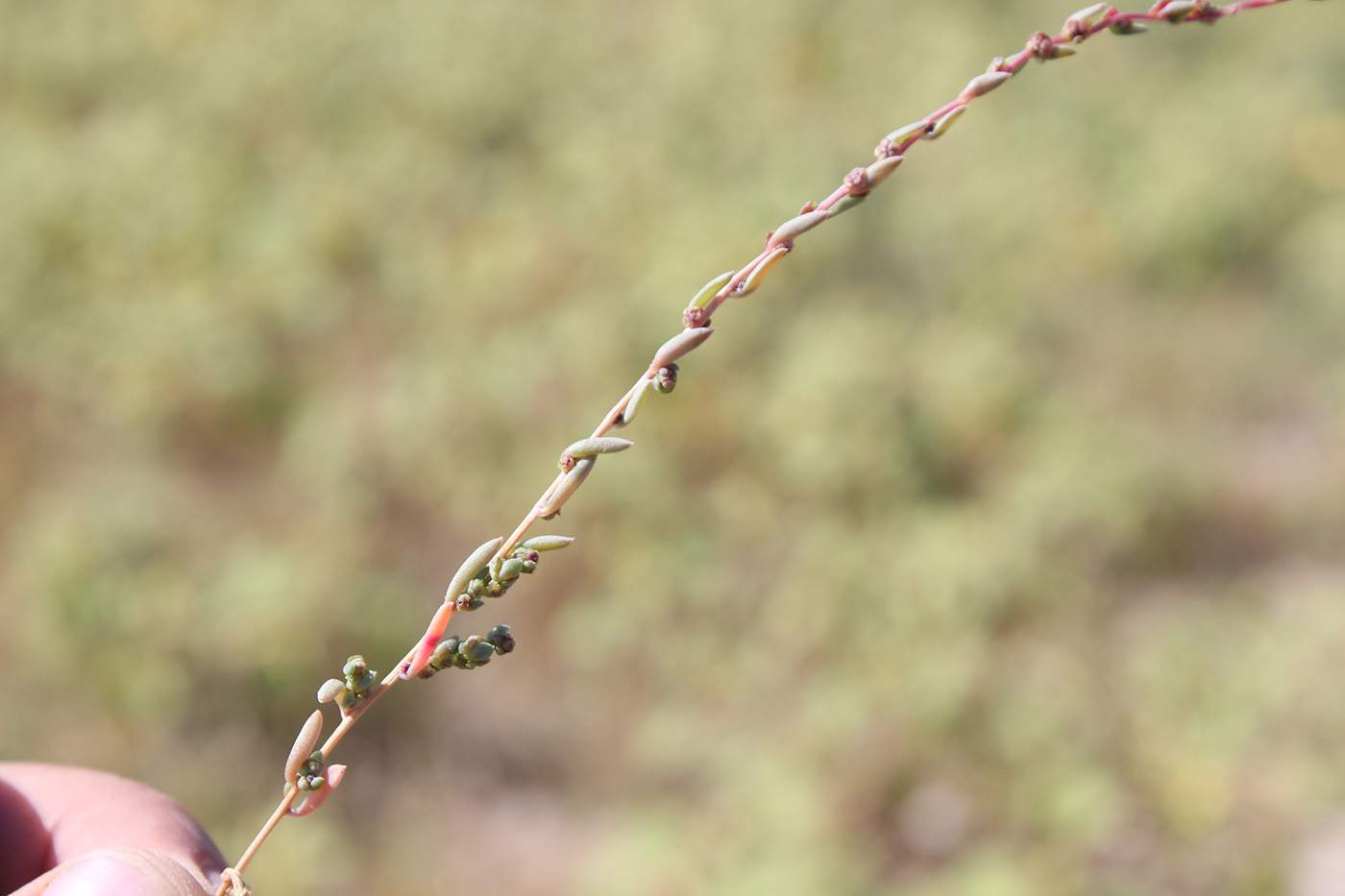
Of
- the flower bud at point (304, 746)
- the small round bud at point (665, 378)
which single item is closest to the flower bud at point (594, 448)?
the small round bud at point (665, 378)

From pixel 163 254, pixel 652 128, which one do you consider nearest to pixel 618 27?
pixel 652 128

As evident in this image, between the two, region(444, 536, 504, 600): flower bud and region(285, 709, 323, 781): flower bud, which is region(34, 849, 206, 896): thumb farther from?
region(444, 536, 504, 600): flower bud

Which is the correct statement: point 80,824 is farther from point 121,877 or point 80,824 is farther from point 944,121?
point 944,121

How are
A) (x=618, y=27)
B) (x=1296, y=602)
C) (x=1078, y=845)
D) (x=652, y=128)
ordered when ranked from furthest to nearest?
(x=618, y=27), (x=652, y=128), (x=1296, y=602), (x=1078, y=845)

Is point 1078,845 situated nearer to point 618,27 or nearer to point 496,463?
point 496,463

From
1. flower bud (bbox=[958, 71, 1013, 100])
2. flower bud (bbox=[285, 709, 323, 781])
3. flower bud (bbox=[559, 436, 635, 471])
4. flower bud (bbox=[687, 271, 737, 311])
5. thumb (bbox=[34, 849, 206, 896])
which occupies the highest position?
flower bud (bbox=[958, 71, 1013, 100])

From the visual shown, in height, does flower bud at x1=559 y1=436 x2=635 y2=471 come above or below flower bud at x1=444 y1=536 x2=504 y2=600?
above

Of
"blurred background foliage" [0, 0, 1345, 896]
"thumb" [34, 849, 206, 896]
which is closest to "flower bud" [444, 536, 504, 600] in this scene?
"thumb" [34, 849, 206, 896]

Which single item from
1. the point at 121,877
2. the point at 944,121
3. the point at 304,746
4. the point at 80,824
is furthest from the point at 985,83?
the point at 80,824
